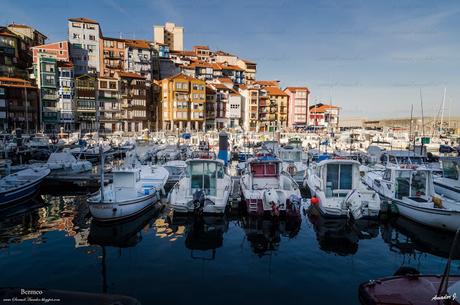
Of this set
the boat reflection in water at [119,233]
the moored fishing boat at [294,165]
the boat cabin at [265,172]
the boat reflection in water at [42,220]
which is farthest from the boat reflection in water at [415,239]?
the boat reflection in water at [42,220]

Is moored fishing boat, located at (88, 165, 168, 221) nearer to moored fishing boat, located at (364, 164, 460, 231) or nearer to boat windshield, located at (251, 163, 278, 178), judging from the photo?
boat windshield, located at (251, 163, 278, 178)

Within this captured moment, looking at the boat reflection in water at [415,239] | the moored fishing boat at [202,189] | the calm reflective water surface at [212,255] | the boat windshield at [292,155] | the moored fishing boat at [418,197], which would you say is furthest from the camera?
the boat windshield at [292,155]

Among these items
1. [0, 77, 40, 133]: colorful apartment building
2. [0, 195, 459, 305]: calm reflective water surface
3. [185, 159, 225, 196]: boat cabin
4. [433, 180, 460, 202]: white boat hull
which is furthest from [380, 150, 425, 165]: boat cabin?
[0, 77, 40, 133]: colorful apartment building

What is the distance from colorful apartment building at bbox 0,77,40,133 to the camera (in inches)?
2739

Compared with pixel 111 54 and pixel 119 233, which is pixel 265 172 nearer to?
pixel 119 233

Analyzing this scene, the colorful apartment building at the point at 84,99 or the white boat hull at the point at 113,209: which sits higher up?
the colorful apartment building at the point at 84,99

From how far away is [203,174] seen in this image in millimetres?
22453

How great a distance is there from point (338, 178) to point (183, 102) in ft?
233

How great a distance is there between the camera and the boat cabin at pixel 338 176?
21906 mm

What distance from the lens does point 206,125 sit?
97.8 metres

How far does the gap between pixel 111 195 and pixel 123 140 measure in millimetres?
45158

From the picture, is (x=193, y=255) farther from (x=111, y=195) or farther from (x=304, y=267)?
(x=111, y=195)

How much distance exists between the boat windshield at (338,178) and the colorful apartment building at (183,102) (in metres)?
67.5

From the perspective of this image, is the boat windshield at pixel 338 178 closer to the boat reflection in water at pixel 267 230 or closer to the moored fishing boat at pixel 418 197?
the moored fishing boat at pixel 418 197
